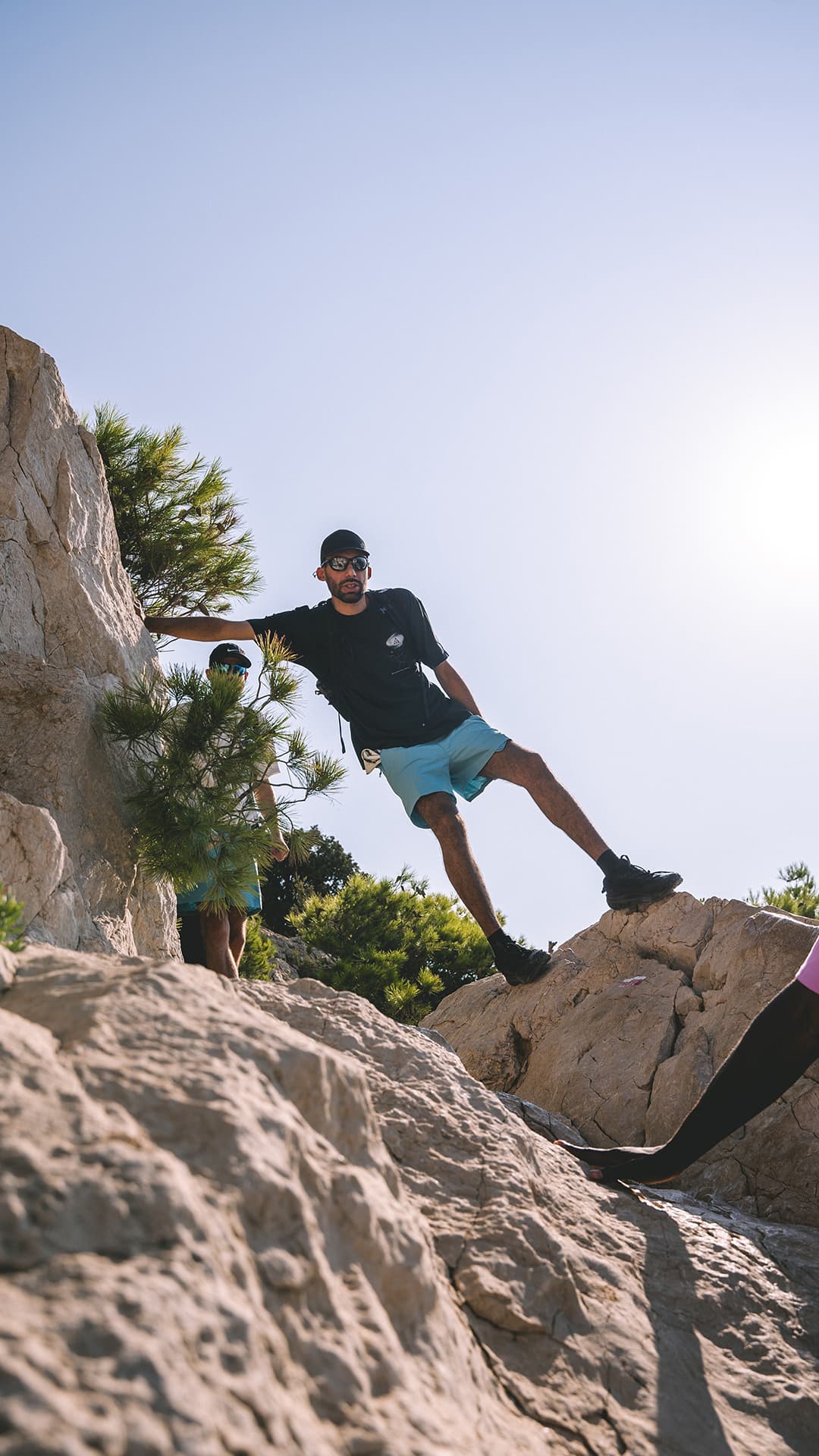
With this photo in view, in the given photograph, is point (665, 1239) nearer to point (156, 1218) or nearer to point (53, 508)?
point (156, 1218)

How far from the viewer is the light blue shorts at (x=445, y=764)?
495 cm

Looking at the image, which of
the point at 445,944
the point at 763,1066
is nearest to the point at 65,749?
the point at 763,1066

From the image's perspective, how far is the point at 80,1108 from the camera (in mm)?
1438

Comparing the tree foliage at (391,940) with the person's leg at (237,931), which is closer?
the person's leg at (237,931)

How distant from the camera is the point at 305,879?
1187 cm

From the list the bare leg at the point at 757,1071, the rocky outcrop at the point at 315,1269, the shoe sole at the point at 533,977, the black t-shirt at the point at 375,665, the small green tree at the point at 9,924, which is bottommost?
the rocky outcrop at the point at 315,1269

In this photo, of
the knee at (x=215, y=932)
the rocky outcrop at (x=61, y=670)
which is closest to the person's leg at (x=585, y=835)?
the knee at (x=215, y=932)

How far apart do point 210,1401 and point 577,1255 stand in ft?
4.77

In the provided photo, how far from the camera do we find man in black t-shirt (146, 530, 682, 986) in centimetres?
477

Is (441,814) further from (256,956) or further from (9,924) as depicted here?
(256,956)

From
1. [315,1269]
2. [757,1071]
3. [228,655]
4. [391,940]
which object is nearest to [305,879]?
[391,940]

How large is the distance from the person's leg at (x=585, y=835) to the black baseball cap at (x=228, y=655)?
1.48 m

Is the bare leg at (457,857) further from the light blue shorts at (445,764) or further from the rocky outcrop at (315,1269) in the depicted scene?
the rocky outcrop at (315,1269)

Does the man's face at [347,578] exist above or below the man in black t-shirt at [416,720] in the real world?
above
